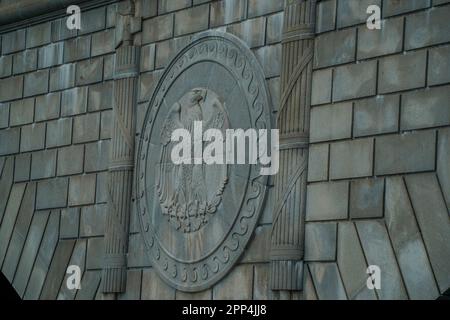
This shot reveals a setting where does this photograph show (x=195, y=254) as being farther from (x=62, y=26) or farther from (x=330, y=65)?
(x=62, y=26)

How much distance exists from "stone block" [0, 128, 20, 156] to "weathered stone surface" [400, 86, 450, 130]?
28.2ft

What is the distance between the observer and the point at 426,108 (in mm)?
15562

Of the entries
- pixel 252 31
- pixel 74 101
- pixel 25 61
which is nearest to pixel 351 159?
→ pixel 252 31

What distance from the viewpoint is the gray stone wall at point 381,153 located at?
15406mm

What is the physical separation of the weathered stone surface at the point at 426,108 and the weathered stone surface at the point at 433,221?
581mm

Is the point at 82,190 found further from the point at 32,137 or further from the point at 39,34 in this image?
the point at 39,34

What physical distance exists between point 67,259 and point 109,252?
1262 mm

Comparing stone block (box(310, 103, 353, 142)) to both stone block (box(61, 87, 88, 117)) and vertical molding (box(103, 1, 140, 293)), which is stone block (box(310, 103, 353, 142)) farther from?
stone block (box(61, 87, 88, 117))

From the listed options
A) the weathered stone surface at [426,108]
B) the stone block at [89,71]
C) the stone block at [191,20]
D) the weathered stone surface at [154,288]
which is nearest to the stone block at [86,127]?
the stone block at [89,71]

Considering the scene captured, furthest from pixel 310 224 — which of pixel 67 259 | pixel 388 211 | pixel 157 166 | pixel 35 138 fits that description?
pixel 35 138

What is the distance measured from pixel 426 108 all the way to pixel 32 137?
27.9 ft

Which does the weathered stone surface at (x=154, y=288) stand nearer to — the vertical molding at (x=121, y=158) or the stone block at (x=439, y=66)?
the vertical molding at (x=121, y=158)
